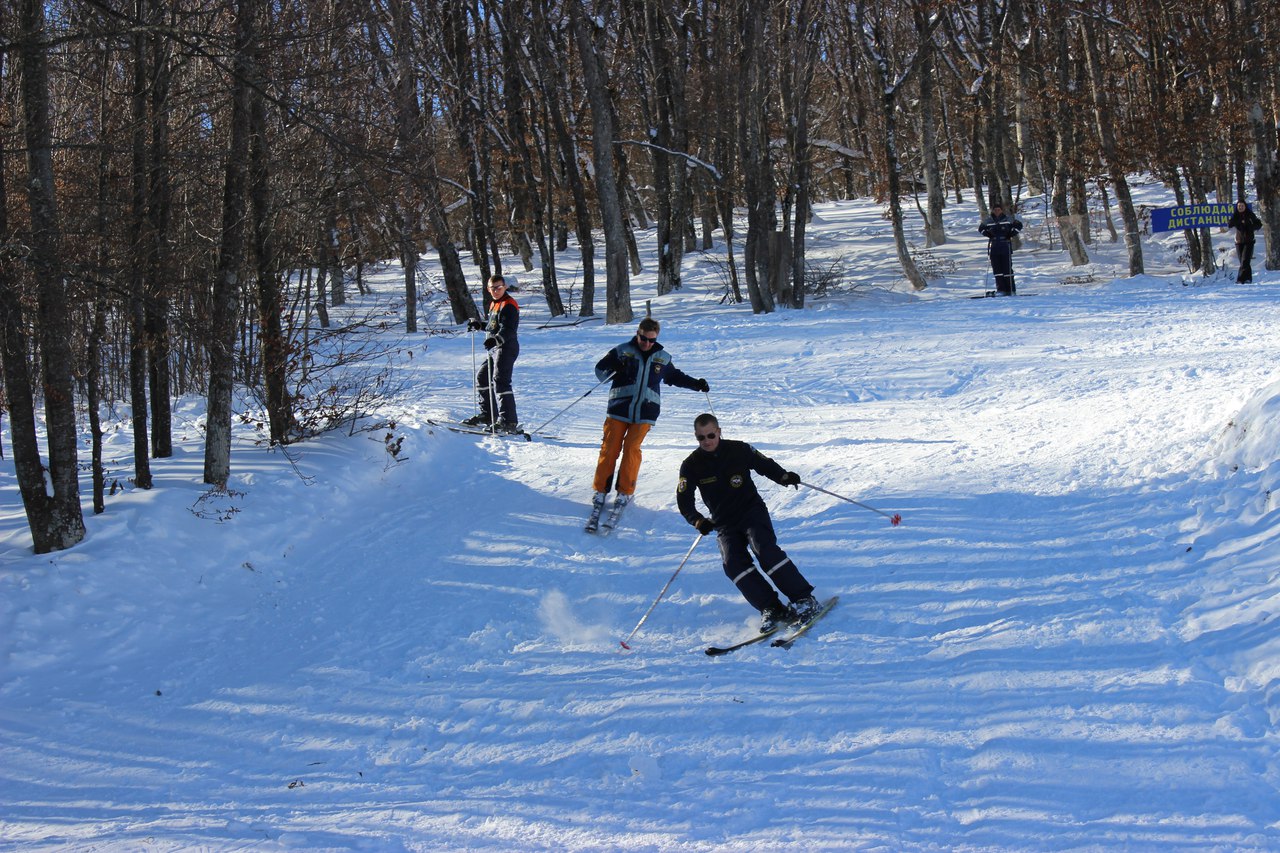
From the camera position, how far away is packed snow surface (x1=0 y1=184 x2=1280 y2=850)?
4199 mm

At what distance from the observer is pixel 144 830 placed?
4406mm

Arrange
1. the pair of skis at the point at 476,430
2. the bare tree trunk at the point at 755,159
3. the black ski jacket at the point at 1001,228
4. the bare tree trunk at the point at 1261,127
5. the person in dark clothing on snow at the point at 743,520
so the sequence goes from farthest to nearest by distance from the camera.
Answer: the bare tree trunk at the point at 755,159
the black ski jacket at the point at 1001,228
the bare tree trunk at the point at 1261,127
the pair of skis at the point at 476,430
the person in dark clothing on snow at the point at 743,520

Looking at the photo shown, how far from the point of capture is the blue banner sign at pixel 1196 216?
762 inches

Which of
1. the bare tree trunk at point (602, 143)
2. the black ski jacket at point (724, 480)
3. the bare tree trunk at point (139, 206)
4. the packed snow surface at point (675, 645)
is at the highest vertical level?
the bare tree trunk at point (602, 143)

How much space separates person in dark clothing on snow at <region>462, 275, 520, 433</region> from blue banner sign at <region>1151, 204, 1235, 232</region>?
15253 mm

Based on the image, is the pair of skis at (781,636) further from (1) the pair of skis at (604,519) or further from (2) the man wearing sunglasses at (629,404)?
(2) the man wearing sunglasses at (629,404)

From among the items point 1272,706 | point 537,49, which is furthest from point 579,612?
point 537,49

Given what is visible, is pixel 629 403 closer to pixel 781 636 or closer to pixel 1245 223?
pixel 781 636

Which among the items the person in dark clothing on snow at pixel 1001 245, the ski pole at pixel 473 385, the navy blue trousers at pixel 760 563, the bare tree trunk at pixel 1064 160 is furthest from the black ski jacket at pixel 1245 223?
the navy blue trousers at pixel 760 563

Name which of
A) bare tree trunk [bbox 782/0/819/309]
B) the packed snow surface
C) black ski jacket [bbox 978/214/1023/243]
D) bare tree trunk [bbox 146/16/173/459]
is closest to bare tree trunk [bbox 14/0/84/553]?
the packed snow surface

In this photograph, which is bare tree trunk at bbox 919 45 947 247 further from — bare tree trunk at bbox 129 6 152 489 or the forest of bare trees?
bare tree trunk at bbox 129 6 152 489

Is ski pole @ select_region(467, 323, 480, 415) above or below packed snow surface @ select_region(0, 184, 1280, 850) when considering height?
above

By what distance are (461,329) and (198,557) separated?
1502 centimetres

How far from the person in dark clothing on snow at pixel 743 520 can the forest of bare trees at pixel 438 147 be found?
12.2 ft
